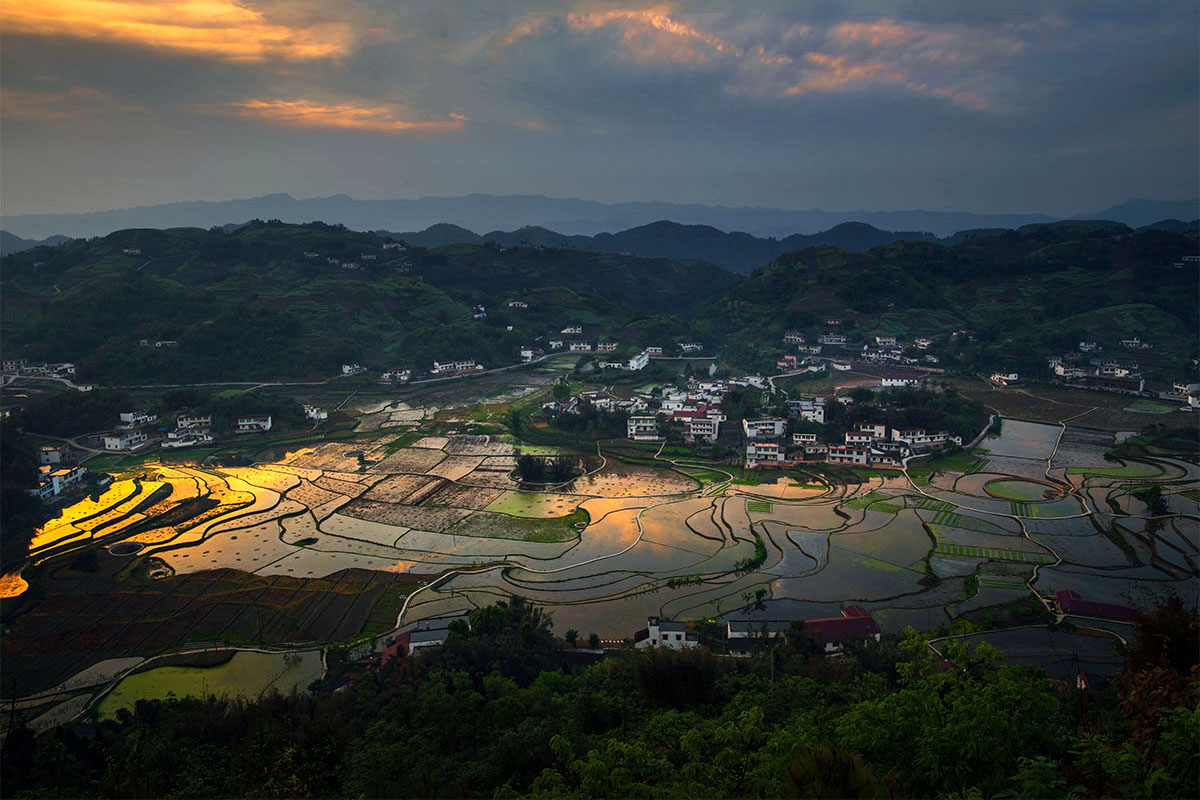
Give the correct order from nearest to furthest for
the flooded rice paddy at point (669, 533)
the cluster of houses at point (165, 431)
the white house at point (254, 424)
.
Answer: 1. the flooded rice paddy at point (669, 533)
2. the cluster of houses at point (165, 431)
3. the white house at point (254, 424)

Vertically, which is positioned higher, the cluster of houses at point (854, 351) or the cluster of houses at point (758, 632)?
the cluster of houses at point (854, 351)

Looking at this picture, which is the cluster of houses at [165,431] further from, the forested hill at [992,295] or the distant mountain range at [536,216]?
the distant mountain range at [536,216]

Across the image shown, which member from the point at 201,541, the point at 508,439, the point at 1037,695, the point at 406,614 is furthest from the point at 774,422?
the point at 1037,695


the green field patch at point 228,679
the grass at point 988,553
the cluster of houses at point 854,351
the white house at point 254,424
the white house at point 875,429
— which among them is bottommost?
the green field patch at point 228,679

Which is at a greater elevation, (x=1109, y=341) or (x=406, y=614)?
(x=1109, y=341)

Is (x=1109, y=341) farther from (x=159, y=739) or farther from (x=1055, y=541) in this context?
(x=159, y=739)

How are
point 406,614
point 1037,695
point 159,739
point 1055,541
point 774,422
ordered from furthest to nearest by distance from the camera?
1. point 774,422
2. point 1055,541
3. point 406,614
4. point 159,739
5. point 1037,695

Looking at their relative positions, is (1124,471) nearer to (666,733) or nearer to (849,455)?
(849,455)

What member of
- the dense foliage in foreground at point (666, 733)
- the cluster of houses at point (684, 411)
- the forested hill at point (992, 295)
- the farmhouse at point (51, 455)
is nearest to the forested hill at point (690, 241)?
the forested hill at point (992, 295)
